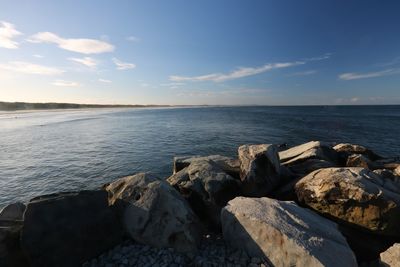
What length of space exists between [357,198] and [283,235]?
3.13 m

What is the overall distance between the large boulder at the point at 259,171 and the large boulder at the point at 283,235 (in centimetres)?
207

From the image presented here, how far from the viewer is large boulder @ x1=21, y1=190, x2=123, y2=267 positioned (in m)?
5.32

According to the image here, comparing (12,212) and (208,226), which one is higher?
(12,212)

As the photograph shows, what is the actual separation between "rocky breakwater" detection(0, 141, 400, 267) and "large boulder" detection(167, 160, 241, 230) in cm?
4

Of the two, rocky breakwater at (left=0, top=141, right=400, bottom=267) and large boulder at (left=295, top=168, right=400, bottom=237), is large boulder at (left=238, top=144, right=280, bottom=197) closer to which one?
rocky breakwater at (left=0, top=141, right=400, bottom=267)

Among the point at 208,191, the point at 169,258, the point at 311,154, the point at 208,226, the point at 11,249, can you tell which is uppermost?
the point at 311,154

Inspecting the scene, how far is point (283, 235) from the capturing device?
Answer: 5.55 m

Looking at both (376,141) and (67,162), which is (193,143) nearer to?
(67,162)

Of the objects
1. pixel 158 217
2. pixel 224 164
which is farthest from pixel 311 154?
pixel 158 217

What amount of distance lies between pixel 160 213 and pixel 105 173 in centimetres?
1128

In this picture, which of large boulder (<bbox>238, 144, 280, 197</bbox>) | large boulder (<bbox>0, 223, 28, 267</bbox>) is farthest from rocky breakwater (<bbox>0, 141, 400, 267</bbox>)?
large boulder (<bbox>238, 144, 280, 197</bbox>)

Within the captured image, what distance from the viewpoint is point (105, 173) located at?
16422 millimetres

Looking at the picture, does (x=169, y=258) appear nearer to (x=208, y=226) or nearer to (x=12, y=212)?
(x=208, y=226)

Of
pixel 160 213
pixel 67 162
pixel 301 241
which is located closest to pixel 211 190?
pixel 160 213
